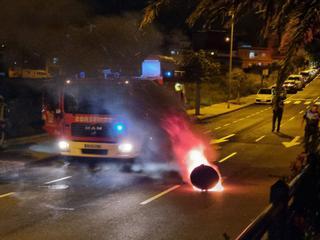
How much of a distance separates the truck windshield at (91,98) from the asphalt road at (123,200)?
1.50m

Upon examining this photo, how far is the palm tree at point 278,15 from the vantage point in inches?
84.8

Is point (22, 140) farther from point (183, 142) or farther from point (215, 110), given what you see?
point (215, 110)

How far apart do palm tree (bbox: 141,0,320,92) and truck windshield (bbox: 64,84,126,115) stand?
34.6 ft

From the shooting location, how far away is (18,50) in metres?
21.2

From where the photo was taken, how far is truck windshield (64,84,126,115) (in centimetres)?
1298

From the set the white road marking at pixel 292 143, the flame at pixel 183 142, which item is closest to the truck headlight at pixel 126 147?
the flame at pixel 183 142

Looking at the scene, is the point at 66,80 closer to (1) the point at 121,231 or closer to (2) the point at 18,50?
(1) the point at 121,231

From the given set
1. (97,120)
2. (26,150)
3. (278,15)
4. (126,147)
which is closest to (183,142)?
(126,147)

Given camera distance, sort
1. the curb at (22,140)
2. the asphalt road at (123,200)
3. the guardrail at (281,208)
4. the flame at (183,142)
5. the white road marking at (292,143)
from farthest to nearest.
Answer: the white road marking at (292,143) < the curb at (22,140) < the flame at (183,142) < the asphalt road at (123,200) < the guardrail at (281,208)

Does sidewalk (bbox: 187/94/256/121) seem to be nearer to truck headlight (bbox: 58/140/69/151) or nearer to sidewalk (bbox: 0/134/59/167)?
sidewalk (bbox: 0/134/59/167)

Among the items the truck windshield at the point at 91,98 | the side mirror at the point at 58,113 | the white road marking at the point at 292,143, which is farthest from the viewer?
the white road marking at the point at 292,143

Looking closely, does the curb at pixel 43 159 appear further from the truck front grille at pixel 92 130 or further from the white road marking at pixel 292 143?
the white road marking at pixel 292 143

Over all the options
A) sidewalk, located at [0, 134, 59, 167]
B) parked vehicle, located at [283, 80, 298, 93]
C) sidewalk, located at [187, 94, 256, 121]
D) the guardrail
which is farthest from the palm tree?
sidewalk, located at [187, 94, 256, 121]

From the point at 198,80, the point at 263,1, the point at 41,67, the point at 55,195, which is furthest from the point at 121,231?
the point at 198,80
